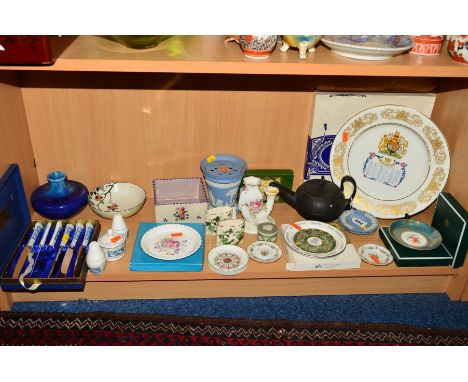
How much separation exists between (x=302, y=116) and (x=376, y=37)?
1.16 ft

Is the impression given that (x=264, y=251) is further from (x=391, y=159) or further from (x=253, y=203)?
(x=391, y=159)

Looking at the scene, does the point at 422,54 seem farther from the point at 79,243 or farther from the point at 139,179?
the point at 79,243

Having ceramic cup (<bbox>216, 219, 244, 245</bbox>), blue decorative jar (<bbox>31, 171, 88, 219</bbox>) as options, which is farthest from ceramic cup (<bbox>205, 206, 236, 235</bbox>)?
blue decorative jar (<bbox>31, 171, 88, 219</bbox>)

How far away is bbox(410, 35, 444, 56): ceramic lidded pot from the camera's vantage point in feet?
3.73

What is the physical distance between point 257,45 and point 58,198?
73 cm

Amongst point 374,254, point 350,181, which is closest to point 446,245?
point 374,254

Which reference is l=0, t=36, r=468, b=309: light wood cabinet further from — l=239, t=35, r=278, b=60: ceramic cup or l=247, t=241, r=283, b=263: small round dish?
l=239, t=35, r=278, b=60: ceramic cup

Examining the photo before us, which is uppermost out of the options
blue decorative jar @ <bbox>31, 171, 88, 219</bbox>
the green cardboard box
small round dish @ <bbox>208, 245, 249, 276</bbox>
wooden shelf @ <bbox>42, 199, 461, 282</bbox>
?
the green cardboard box

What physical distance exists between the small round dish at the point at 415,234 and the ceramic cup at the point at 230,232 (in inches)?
17.0

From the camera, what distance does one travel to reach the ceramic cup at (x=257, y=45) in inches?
41.3

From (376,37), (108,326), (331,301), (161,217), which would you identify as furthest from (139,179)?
(376,37)

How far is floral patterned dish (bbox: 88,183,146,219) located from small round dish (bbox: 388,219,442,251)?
0.74m

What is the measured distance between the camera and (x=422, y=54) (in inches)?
46.0

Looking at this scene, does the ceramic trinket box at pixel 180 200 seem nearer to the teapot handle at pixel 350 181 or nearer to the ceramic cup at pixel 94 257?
the ceramic cup at pixel 94 257
